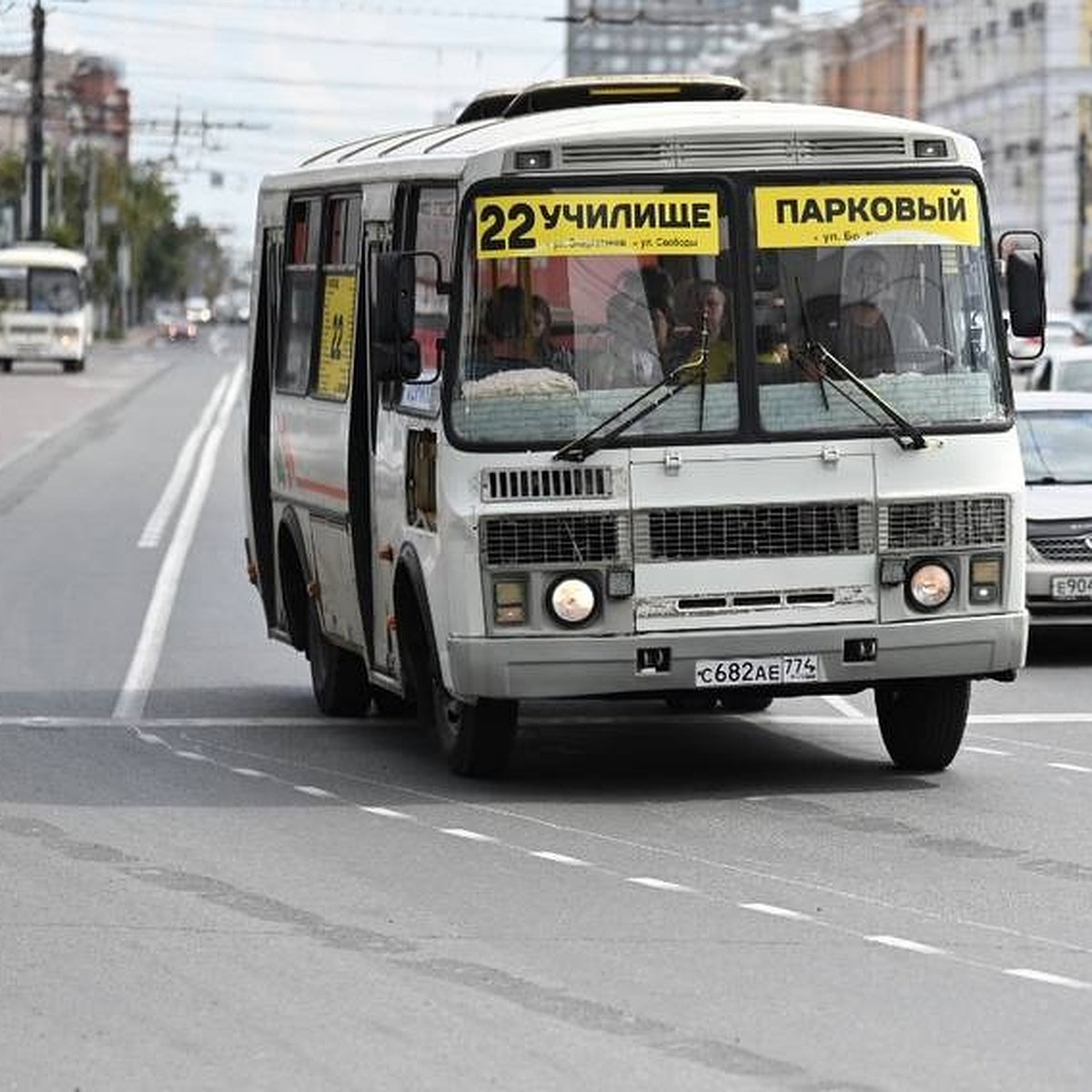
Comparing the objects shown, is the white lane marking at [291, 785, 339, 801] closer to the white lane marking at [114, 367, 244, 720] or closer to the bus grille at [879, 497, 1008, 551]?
the bus grille at [879, 497, 1008, 551]

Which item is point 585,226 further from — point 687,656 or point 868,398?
point 687,656

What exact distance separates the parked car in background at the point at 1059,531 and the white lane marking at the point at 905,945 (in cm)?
963

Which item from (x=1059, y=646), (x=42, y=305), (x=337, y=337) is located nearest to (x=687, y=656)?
(x=337, y=337)

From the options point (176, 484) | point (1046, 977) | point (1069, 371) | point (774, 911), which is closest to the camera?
point (1046, 977)

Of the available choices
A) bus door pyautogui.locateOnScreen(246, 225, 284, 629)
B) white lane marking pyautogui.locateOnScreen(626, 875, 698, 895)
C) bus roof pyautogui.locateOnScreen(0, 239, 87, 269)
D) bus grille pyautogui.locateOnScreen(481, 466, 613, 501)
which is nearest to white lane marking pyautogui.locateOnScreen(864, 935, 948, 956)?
white lane marking pyautogui.locateOnScreen(626, 875, 698, 895)

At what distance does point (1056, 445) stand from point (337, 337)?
662 centimetres

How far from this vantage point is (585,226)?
44.5 ft

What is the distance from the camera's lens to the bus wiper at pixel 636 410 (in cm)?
1336

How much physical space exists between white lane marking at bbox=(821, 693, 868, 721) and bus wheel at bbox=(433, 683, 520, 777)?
2.70 metres

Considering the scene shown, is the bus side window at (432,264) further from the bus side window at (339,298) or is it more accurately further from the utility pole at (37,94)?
the utility pole at (37,94)

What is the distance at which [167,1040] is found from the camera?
27.7 ft

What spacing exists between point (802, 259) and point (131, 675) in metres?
6.17

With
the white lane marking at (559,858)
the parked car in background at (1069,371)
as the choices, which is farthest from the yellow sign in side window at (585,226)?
the parked car in background at (1069,371)

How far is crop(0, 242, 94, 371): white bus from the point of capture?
270ft
